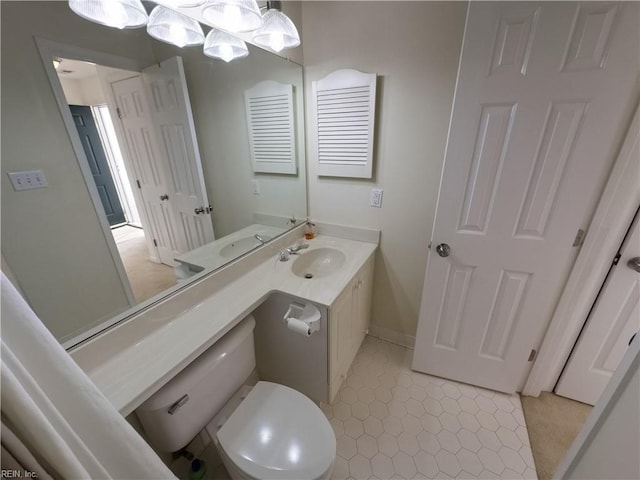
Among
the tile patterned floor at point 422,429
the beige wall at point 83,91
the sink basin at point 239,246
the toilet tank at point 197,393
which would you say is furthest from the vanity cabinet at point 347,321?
the beige wall at point 83,91

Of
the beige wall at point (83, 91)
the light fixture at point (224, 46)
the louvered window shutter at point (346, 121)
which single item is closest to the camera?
the beige wall at point (83, 91)

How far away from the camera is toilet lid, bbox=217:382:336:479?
86 cm

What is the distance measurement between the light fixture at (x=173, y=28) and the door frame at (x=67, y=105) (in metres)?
0.15

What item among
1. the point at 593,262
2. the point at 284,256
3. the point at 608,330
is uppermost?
the point at 593,262

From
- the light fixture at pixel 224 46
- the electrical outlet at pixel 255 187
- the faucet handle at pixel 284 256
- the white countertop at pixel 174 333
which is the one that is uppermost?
the light fixture at pixel 224 46

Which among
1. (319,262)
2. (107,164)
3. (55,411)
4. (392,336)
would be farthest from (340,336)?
(107,164)

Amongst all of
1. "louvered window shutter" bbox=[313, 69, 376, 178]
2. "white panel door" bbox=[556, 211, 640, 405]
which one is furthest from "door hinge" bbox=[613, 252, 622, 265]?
"louvered window shutter" bbox=[313, 69, 376, 178]

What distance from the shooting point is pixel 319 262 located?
1749 mm

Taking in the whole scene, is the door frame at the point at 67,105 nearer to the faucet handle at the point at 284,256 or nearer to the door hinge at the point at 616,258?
the faucet handle at the point at 284,256

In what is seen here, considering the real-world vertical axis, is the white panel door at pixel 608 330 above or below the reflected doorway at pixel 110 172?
below

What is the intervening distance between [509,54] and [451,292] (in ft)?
3.60

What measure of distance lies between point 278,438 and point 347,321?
2.15 feet

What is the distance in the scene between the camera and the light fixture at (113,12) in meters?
0.72

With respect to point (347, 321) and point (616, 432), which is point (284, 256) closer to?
point (347, 321)
